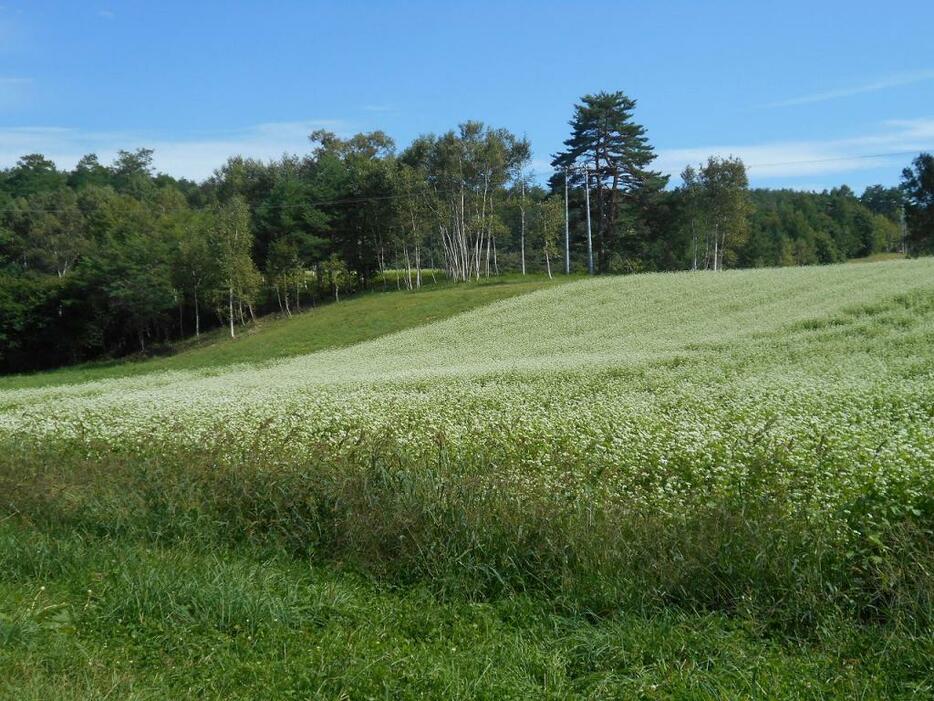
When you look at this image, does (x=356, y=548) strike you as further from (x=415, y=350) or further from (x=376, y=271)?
(x=376, y=271)

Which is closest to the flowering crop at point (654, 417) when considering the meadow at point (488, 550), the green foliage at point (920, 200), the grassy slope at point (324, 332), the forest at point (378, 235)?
the meadow at point (488, 550)

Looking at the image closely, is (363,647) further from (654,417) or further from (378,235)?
(378,235)

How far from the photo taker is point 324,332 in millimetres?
40000

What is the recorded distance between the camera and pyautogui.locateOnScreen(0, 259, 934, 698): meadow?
14.8 feet

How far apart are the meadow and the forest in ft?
153

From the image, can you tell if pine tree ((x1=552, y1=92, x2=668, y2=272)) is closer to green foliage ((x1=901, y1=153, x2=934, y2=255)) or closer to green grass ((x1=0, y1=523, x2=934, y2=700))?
green foliage ((x1=901, y1=153, x2=934, y2=255))

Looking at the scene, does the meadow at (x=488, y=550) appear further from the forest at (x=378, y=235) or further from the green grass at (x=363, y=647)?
the forest at (x=378, y=235)

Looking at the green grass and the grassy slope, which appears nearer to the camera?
the green grass

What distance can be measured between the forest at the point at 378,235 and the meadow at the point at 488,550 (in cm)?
4658

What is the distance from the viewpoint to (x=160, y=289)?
57281mm

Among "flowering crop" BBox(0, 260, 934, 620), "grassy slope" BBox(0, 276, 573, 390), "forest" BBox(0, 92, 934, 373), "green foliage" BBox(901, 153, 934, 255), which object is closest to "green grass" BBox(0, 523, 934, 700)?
"flowering crop" BBox(0, 260, 934, 620)

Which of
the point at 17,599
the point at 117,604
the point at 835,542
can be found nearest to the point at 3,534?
the point at 17,599

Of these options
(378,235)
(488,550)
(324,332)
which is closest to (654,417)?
(488,550)

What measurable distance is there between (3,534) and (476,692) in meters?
4.94
